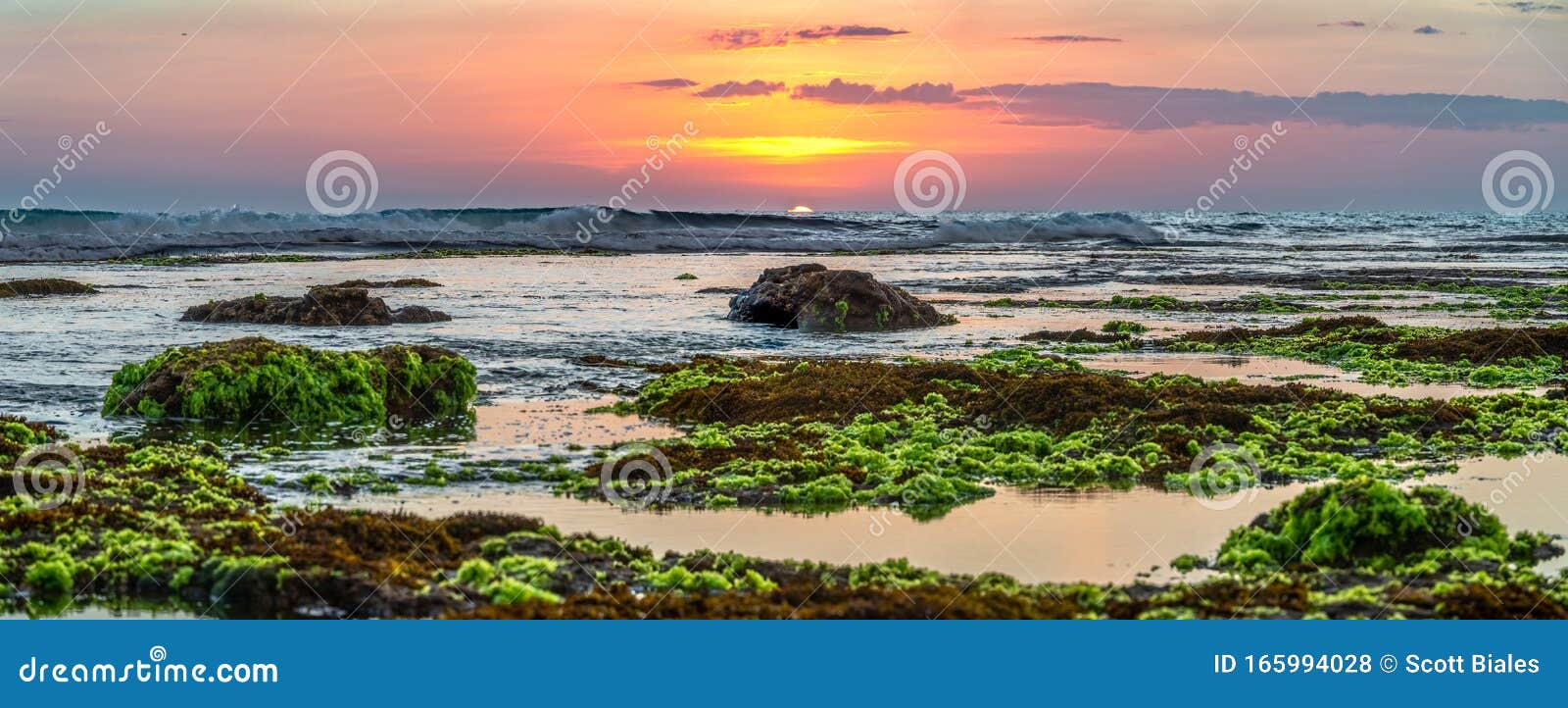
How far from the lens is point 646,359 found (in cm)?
A: 1712

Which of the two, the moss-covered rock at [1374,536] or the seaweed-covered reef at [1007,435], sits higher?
the seaweed-covered reef at [1007,435]

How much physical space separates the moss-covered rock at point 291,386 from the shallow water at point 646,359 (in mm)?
398

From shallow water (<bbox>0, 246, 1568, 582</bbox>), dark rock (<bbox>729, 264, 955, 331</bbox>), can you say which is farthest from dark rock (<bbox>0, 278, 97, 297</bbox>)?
dark rock (<bbox>729, 264, 955, 331</bbox>)

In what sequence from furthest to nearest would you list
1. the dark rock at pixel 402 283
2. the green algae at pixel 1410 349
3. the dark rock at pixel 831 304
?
the dark rock at pixel 402 283, the dark rock at pixel 831 304, the green algae at pixel 1410 349

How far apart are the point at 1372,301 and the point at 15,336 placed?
2438cm

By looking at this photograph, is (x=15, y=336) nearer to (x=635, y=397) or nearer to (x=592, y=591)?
(x=635, y=397)

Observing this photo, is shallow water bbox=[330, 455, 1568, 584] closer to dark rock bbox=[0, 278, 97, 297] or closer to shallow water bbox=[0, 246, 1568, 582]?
shallow water bbox=[0, 246, 1568, 582]

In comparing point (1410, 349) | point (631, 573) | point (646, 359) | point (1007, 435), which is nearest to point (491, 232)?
point (646, 359)

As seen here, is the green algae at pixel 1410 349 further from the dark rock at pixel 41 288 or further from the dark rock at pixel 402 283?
the dark rock at pixel 41 288

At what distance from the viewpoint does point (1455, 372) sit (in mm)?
15312

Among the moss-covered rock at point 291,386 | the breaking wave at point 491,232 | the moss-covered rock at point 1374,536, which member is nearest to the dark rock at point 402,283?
the breaking wave at point 491,232

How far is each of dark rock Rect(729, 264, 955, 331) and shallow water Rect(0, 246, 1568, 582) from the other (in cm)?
56

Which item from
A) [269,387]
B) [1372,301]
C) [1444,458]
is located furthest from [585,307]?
[1444,458]

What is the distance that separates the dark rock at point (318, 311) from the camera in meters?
21.6
